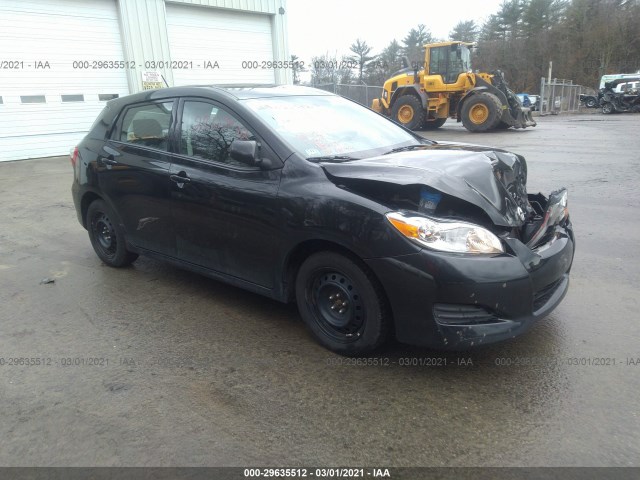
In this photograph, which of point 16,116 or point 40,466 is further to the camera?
point 16,116

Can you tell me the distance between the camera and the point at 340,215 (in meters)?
2.95

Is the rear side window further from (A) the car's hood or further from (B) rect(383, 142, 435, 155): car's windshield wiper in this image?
(B) rect(383, 142, 435, 155): car's windshield wiper

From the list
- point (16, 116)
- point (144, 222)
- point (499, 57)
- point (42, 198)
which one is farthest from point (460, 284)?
point (499, 57)

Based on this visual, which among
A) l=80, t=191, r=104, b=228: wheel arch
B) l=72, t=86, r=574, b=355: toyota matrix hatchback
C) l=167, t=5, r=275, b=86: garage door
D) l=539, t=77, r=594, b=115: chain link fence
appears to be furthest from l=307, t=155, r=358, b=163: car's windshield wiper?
l=539, t=77, r=594, b=115: chain link fence

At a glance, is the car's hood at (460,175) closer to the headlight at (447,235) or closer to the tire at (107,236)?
the headlight at (447,235)

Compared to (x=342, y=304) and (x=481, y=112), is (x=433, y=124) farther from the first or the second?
(x=342, y=304)

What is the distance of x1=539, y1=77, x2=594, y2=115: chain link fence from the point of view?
108 ft

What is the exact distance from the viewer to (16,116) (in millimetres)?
13352

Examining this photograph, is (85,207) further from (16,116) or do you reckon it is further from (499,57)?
(499,57)

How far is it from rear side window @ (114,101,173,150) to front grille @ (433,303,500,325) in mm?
2593

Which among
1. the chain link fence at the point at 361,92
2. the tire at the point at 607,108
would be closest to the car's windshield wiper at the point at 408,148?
the chain link fence at the point at 361,92

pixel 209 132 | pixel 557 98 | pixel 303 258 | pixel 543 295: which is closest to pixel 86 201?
pixel 209 132

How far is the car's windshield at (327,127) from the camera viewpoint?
3549mm

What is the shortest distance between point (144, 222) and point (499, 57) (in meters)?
54.4
